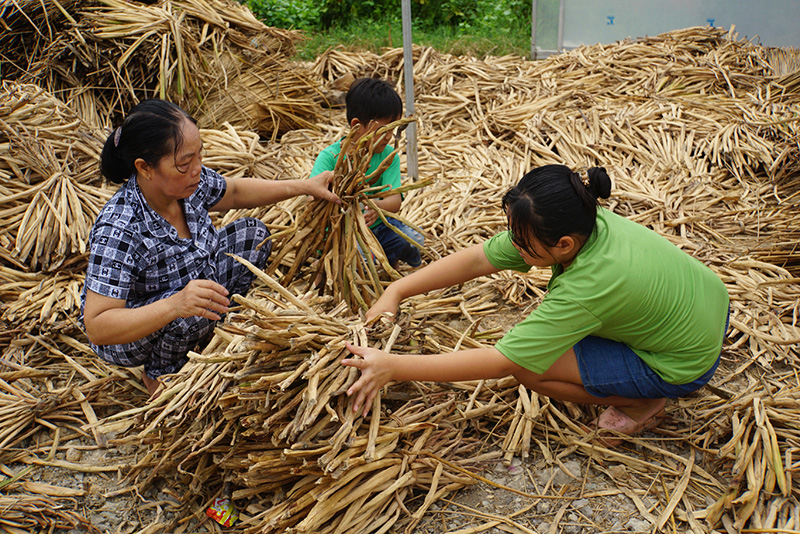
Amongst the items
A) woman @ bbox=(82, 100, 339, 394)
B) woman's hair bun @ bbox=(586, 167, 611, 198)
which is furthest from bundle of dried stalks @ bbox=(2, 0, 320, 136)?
woman's hair bun @ bbox=(586, 167, 611, 198)

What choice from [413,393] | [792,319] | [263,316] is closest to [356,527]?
[413,393]

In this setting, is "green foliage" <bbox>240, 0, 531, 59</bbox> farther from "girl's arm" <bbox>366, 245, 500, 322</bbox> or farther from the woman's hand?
the woman's hand

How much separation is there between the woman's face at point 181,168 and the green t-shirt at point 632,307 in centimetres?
119

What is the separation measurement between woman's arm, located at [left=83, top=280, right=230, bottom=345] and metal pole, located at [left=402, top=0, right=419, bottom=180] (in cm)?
201

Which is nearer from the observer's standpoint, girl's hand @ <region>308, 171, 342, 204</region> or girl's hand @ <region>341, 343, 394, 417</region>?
girl's hand @ <region>341, 343, 394, 417</region>

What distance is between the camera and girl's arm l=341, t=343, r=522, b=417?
1.78 meters

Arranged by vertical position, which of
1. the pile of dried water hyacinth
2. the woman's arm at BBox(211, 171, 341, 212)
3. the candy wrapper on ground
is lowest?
the candy wrapper on ground

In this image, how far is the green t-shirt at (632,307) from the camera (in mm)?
1817

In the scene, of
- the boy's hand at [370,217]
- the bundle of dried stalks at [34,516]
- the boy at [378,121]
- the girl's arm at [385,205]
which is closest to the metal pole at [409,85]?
the boy at [378,121]

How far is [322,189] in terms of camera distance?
2566mm

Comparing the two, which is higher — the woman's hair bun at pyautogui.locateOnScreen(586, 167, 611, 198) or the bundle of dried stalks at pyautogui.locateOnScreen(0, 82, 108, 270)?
the woman's hair bun at pyautogui.locateOnScreen(586, 167, 611, 198)

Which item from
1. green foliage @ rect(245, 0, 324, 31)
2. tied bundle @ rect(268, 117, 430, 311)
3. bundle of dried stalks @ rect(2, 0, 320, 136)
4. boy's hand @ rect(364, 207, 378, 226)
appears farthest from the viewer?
green foliage @ rect(245, 0, 324, 31)

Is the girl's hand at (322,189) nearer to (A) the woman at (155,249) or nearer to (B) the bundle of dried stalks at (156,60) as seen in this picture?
(A) the woman at (155,249)

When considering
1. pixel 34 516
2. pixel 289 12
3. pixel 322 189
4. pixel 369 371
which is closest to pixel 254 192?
pixel 322 189
